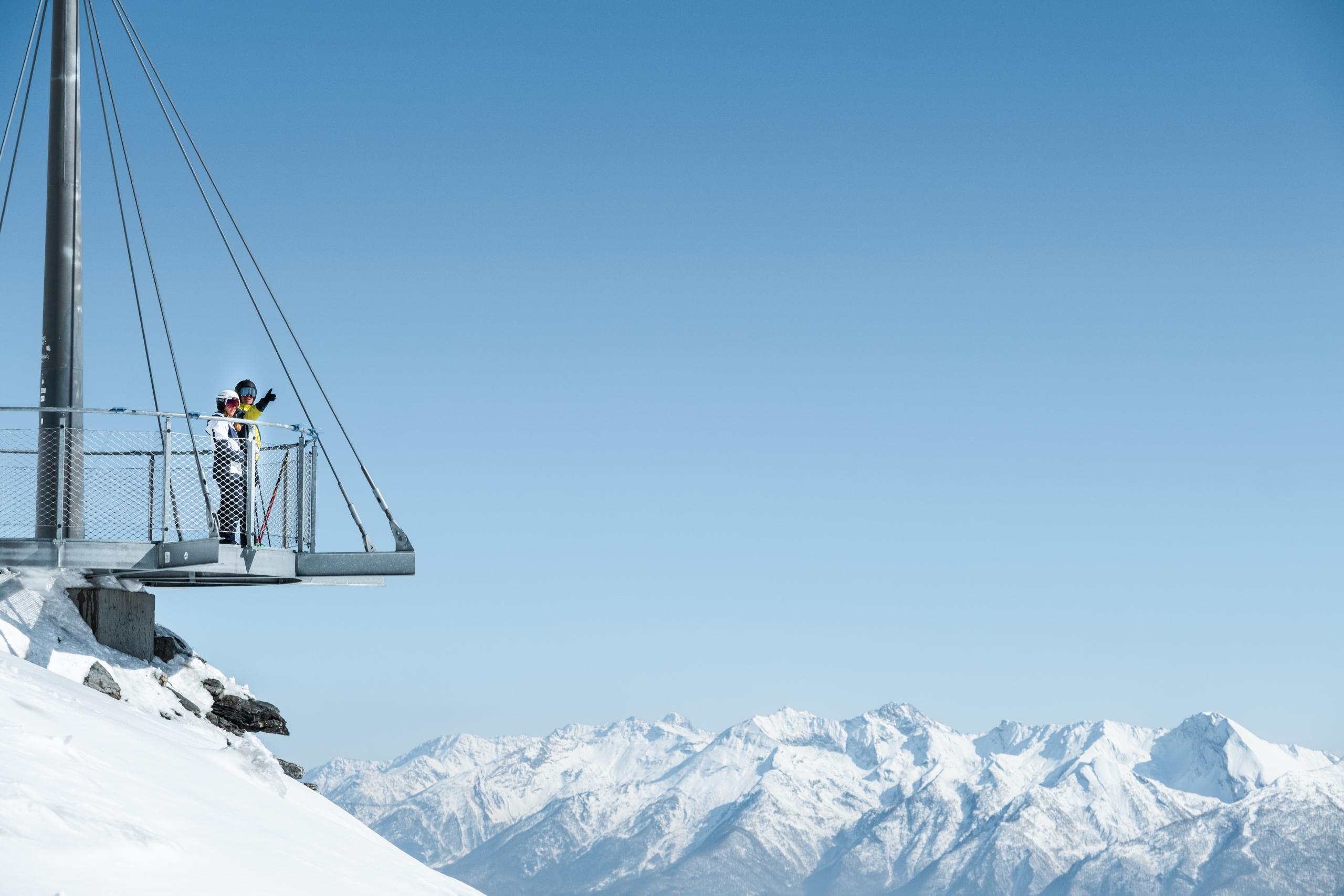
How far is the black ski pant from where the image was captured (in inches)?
898

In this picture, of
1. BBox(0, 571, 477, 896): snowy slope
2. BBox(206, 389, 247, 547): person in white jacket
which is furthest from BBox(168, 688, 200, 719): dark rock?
BBox(206, 389, 247, 547): person in white jacket

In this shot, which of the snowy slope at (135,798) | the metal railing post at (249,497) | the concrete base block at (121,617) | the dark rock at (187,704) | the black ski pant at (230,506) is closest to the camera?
the snowy slope at (135,798)

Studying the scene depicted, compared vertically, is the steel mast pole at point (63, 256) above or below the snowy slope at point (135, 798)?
above

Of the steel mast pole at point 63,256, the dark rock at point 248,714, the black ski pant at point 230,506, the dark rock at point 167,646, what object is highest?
the steel mast pole at point 63,256

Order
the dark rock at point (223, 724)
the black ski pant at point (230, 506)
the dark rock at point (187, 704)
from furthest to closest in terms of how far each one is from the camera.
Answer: the dark rock at point (223, 724)
the dark rock at point (187, 704)
the black ski pant at point (230, 506)

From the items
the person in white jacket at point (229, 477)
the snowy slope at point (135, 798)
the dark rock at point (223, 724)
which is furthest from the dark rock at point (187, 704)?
the person in white jacket at point (229, 477)

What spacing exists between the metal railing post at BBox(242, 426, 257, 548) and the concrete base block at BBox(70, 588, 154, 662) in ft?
8.15

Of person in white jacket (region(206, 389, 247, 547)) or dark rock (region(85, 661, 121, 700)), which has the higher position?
person in white jacket (region(206, 389, 247, 547))

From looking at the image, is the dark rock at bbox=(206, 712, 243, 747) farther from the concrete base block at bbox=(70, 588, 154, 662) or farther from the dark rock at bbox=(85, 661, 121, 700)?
the dark rock at bbox=(85, 661, 121, 700)

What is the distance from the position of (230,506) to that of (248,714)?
4.54 meters

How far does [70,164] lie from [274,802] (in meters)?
12.5

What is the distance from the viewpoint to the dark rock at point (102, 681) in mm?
21688

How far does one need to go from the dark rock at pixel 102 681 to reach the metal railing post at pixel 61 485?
6.47ft

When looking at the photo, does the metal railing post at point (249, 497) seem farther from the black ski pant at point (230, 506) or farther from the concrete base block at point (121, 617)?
the concrete base block at point (121, 617)
